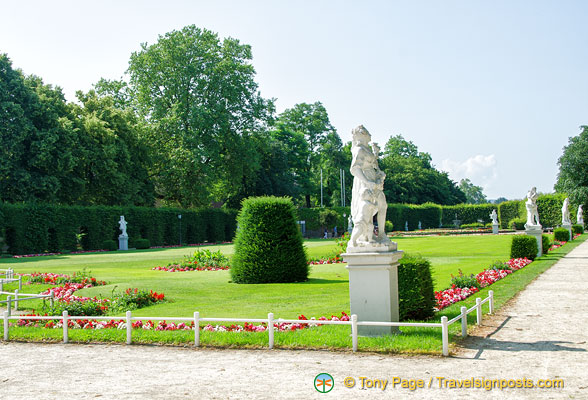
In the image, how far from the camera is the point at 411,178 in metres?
89.1

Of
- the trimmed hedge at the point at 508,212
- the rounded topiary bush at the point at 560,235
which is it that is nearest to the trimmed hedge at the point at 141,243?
the rounded topiary bush at the point at 560,235

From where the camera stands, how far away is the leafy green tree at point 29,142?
37.1 metres

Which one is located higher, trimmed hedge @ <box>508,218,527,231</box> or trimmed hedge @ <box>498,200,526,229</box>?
trimmed hedge @ <box>498,200,526,229</box>

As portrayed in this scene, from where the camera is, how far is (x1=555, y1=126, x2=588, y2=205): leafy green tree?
196 ft

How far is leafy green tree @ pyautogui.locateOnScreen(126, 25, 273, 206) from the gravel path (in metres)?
39.2

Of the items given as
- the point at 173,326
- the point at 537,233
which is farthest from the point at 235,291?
the point at 537,233

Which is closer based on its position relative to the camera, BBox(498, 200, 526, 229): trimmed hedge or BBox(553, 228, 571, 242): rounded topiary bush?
BBox(553, 228, 571, 242): rounded topiary bush

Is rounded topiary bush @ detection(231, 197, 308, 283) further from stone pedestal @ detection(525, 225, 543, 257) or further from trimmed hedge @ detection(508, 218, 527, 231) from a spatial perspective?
trimmed hedge @ detection(508, 218, 527, 231)

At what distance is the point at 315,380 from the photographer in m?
6.56

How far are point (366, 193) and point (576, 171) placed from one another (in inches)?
2405

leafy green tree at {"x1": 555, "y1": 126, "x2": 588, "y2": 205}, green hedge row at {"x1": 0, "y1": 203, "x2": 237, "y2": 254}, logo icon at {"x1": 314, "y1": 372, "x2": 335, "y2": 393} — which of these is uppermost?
leafy green tree at {"x1": 555, "y1": 126, "x2": 588, "y2": 205}

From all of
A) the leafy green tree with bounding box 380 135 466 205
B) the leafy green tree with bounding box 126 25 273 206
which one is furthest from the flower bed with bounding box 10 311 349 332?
the leafy green tree with bounding box 380 135 466 205

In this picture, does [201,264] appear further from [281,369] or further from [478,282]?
[281,369]

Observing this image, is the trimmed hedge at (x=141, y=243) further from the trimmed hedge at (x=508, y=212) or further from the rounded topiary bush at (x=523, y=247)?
the trimmed hedge at (x=508, y=212)
